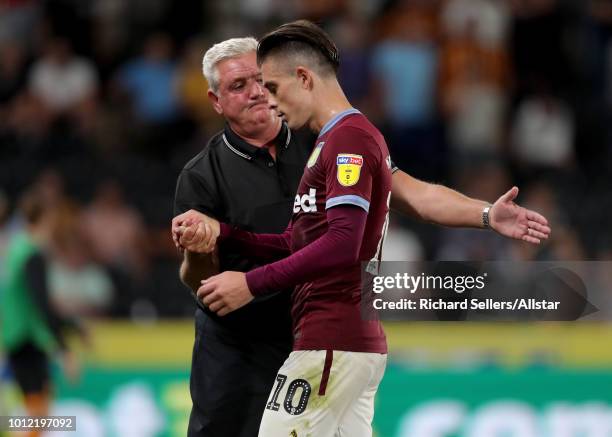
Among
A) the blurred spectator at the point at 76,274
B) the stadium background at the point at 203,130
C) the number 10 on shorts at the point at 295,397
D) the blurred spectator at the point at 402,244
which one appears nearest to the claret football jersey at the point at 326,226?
the number 10 on shorts at the point at 295,397

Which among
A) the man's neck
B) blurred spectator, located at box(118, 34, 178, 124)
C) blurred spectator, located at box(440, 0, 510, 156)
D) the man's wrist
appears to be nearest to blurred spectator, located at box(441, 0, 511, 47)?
blurred spectator, located at box(440, 0, 510, 156)

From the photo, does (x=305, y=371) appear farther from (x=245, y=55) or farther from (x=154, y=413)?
(x=154, y=413)

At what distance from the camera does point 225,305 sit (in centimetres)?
436

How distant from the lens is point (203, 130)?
11.1 meters

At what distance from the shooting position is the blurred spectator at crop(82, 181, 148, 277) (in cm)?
1027

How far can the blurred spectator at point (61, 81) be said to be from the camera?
37.2 ft

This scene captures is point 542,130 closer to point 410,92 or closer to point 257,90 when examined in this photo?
point 410,92

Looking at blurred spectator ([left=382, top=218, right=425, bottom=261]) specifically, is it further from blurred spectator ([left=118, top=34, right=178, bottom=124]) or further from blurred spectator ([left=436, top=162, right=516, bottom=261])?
blurred spectator ([left=118, top=34, right=178, bottom=124])

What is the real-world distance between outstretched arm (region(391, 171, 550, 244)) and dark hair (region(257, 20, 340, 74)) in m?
0.80

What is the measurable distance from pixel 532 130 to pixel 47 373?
195 inches

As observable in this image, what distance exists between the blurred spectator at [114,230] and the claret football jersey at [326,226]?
5.84 m

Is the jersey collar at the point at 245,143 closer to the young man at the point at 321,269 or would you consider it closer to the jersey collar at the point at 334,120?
the young man at the point at 321,269

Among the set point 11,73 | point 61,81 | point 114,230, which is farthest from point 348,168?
point 11,73

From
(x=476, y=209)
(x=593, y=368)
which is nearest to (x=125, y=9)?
(x=593, y=368)
